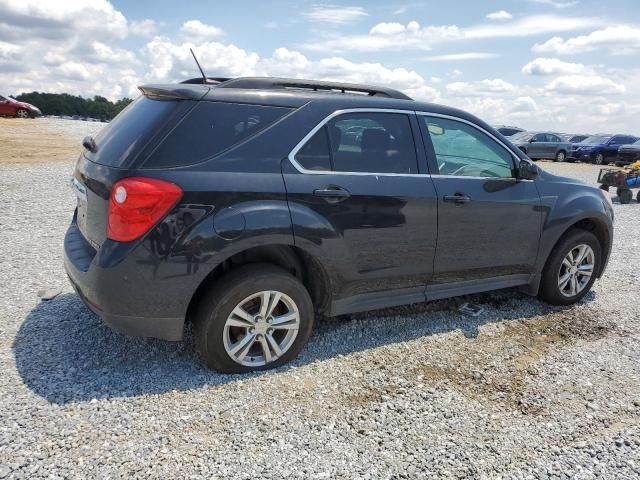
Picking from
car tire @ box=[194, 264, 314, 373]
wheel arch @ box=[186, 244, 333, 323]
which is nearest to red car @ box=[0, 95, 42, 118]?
wheel arch @ box=[186, 244, 333, 323]

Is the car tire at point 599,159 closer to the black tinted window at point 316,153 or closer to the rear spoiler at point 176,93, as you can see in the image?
the black tinted window at point 316,153

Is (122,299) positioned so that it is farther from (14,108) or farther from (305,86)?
(14,108)

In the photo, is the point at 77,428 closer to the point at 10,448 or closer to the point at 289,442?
the point at 10,448

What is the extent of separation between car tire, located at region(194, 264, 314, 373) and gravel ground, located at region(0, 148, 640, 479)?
0.41 feet

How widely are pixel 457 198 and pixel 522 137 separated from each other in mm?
24953

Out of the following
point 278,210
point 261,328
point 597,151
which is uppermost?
point 278,210

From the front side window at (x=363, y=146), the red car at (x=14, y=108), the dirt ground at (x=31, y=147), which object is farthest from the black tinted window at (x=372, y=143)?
the red car at (x=14, y=108)

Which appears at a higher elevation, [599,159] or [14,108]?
[14,108]

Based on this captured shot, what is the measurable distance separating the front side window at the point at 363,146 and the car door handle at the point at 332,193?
0.15m

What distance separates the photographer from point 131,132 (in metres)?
3.19

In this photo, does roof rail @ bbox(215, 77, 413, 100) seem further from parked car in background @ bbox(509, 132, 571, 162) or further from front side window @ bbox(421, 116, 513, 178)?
parked car in background @ bbox(509, 132, 571, 162)

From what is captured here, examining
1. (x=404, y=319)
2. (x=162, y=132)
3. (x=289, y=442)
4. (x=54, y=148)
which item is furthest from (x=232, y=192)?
(x=54, y=148)

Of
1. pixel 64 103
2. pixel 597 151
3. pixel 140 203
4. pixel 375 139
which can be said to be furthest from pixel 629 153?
pixel 64 103

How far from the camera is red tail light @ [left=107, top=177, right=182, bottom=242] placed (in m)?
2.89
